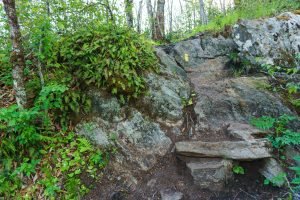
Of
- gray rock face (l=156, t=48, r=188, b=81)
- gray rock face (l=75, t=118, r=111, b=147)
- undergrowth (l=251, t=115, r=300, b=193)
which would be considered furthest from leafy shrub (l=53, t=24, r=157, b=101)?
undergrowth (l=251, t=115, r=300, b=193)

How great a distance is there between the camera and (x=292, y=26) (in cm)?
623

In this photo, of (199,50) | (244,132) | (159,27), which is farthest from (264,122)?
(159,27)

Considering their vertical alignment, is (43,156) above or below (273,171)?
above

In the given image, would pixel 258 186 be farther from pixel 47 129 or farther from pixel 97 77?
pixel 47 129

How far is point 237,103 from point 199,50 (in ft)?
9.06

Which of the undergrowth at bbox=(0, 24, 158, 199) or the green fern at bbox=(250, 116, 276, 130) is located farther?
the green fern at bbox=(250, 116, 276, 130)

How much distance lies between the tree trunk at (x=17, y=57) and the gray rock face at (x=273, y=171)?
183 inches

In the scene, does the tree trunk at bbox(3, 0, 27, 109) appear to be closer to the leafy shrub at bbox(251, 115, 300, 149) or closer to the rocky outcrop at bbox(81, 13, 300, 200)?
the rocky outcrop at bbox(81, 13, 300, 200)

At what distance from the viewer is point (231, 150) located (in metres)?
3.69

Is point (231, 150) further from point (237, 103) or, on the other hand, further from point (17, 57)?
point (17, 57)

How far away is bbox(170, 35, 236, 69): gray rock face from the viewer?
671cm

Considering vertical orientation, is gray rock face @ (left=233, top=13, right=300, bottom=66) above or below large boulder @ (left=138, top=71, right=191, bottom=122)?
above

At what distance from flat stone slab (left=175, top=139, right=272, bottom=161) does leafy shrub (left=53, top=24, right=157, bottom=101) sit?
170 cm

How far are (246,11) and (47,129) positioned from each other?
7858mm
